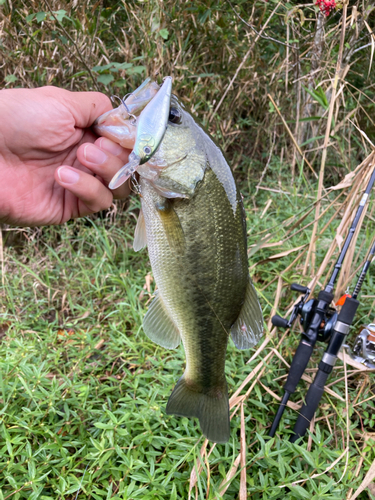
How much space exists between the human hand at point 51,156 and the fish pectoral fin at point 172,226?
1.16ft

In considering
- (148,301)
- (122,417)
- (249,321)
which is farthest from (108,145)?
(148,301)

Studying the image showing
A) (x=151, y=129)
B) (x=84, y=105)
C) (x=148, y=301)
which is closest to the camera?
(x=151, y=129)

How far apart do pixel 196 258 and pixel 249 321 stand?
34 cm

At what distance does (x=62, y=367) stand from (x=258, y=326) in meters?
1.42

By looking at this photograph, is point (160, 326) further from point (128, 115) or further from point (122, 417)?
point (128, 115)

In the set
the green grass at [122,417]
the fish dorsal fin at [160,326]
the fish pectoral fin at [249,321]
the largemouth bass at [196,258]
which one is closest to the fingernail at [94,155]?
the largemouth bass at [196,258]

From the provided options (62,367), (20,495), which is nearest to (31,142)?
(62,367)

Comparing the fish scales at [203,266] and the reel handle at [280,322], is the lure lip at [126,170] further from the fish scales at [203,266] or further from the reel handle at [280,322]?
the reel handle at [280,322]

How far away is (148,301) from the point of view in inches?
100

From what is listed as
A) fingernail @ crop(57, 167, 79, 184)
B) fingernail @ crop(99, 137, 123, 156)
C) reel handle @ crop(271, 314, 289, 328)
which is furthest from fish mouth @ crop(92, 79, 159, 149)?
reel handle @ crop(271, 314, 289, 328)

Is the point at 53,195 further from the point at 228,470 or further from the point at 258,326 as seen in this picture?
the point at 228,470

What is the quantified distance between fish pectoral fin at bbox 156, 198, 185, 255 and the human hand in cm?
35

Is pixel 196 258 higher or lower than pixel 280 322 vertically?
higher

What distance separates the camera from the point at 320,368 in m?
1.79
